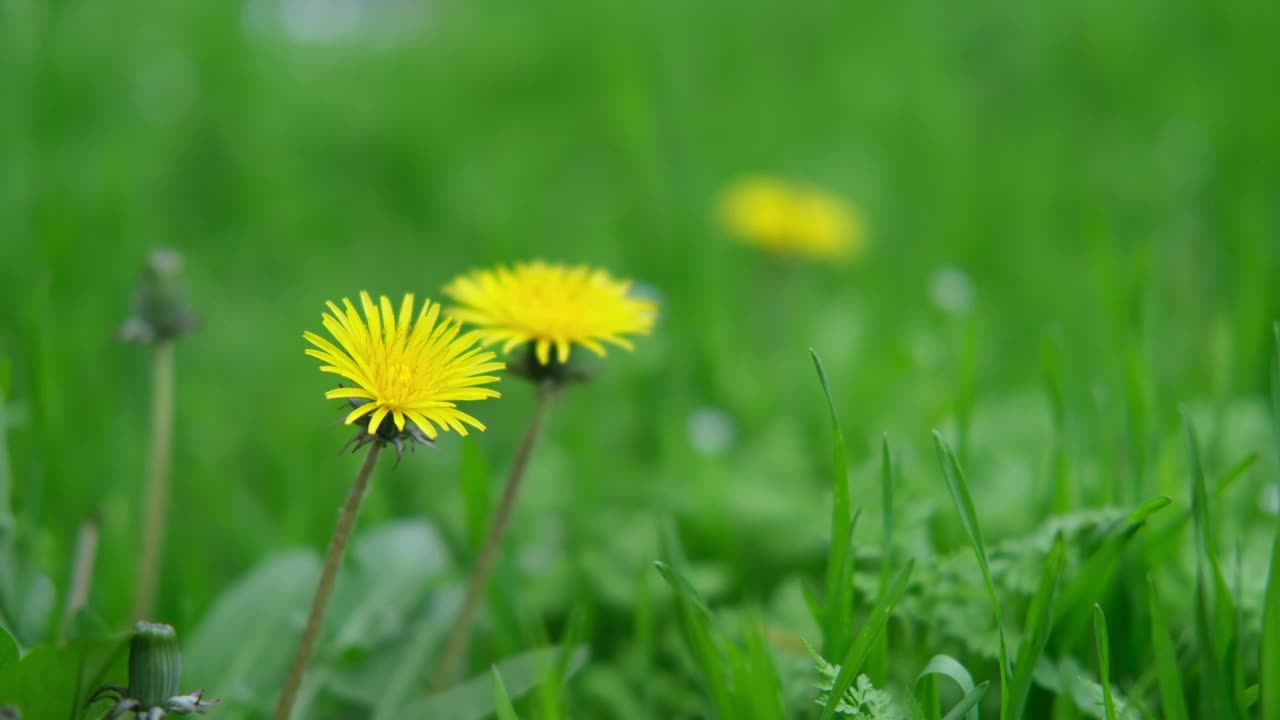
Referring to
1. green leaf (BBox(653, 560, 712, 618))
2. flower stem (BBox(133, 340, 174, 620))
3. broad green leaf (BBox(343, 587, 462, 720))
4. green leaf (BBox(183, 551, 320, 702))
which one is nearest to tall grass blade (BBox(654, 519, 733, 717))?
green leaf (BBox(653, 560, 712, 618))

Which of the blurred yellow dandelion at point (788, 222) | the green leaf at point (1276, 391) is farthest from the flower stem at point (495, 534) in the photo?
the blurred yellow dandelion at point (788, 222)

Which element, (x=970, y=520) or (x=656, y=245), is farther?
(x=656, y=245)

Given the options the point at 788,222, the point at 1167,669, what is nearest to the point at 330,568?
the point at 1167,669

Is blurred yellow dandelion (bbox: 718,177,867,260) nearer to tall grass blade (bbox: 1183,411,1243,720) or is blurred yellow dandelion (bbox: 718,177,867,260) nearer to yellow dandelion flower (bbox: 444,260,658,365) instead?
yellow dandelion flower (bbox: 444,260,658,365)

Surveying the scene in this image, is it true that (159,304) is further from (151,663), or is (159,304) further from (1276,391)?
(1276,391)

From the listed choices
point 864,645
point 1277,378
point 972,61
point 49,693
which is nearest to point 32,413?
point 49,693

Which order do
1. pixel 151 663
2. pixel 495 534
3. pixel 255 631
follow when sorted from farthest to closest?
1. pixel 255 631
2. pixel 495 534
3. pixel 151 663
